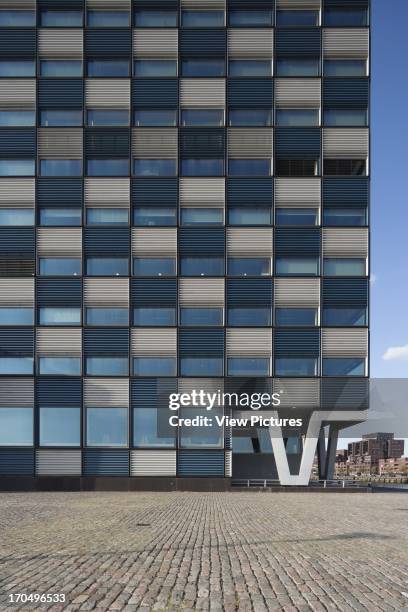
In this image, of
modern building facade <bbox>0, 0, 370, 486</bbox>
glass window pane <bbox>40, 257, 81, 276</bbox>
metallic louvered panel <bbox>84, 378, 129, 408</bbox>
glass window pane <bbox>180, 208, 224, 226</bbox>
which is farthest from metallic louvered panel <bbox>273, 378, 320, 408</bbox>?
glass window pane <bbox>40, 257, 81, 276</bbox>

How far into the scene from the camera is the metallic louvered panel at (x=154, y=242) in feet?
153

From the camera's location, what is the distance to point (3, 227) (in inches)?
1849

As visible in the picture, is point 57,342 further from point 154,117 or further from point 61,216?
point 154,117

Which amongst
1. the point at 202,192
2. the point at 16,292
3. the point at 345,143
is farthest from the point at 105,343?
the point at 345,143

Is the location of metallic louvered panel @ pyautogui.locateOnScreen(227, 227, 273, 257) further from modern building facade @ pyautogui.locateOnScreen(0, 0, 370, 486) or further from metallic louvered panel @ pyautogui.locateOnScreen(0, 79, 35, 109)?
metallic louvered panel @ pyautogui.locateOnScreen(0, 79, 35, 109)

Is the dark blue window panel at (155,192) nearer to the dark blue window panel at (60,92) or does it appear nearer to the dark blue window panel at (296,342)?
the dark blue window panel at (60,92)

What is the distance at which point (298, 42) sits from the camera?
48625 millimetres

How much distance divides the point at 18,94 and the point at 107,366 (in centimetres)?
1964

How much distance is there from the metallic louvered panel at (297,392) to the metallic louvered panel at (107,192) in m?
15.8

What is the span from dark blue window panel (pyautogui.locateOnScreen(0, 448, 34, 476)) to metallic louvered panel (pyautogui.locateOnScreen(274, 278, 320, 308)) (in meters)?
18.9

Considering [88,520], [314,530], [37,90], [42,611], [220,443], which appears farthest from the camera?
[37,90]

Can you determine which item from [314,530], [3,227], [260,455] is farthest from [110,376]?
[314,530]

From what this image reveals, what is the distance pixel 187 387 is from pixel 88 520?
23.3m

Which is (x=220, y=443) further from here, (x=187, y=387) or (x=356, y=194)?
(x=356, y=194)
